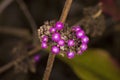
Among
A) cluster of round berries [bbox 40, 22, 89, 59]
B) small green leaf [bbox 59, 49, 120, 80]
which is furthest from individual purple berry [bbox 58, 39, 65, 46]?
small green leaf [bbox 59, 49, 120, 80]

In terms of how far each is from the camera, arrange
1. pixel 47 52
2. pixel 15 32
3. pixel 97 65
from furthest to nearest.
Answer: pixel 15 32, pixel 47 52, pixel 97 65

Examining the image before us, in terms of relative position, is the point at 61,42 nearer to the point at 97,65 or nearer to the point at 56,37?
the point at 56,37

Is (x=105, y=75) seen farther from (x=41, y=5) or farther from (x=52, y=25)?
(x=41, y=5)

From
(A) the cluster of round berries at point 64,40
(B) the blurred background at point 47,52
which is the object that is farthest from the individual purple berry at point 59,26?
(B) the blurred background at point 47,52

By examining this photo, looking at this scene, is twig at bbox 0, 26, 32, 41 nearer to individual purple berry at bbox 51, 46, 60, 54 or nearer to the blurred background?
the blurred background

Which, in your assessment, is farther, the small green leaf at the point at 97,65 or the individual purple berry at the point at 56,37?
the small green leaf at the point at 97,65

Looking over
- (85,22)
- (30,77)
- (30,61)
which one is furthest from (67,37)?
(30,77)

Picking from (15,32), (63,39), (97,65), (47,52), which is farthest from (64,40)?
(15,32)

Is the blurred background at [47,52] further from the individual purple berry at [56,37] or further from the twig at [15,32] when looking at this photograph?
the individual purple berry at [56,37]
